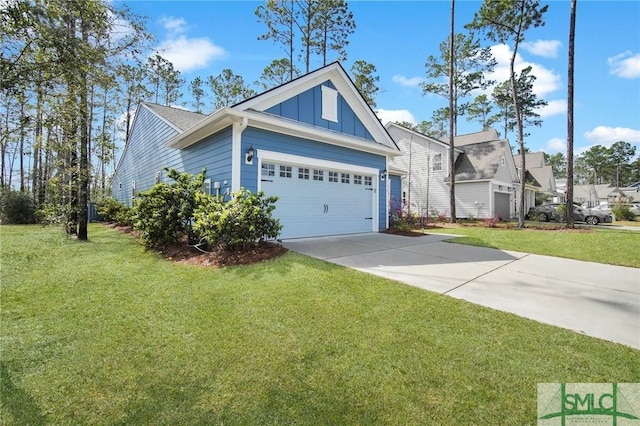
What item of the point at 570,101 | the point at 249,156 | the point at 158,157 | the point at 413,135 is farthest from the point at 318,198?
the point at 413,135

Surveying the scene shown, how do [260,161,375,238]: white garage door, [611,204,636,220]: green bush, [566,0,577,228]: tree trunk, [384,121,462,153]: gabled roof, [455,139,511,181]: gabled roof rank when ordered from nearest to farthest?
1. [260,161,375,238]: white garage door
2. [566,0,577,228]: tree trunk
3. [455,139,511,181]: gabled roof
4. [384,121,462,153]: gabled roof
5. [611,204,636,220]: green bush

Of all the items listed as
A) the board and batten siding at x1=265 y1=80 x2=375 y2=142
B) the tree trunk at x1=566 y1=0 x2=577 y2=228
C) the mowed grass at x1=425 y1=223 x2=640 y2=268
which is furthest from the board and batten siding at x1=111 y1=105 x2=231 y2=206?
the tree trunk at x1=566 y1=0 x2=577 y2=228

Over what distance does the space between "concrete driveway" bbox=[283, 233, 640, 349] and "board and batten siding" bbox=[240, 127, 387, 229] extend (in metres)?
2.06

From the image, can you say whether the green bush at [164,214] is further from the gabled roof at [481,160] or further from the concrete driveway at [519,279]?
the gabled roof at [481,160]

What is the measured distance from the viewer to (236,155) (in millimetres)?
6969

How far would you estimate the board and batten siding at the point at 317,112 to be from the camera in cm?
831

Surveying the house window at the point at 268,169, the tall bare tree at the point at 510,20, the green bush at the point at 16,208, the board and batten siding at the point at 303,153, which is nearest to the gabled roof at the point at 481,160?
the tall bare tree at the point at 510,20

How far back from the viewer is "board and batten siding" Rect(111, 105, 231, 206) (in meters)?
7.66

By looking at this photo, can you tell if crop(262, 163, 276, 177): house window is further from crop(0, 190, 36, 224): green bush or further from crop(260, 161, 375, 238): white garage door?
crop(0, 190, 36, 224): green bush

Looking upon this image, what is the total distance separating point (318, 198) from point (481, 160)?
1567 centimetres

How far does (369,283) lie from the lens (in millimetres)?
4281

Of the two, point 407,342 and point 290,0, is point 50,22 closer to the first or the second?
point 407,342

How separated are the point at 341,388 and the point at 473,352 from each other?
1.22 m

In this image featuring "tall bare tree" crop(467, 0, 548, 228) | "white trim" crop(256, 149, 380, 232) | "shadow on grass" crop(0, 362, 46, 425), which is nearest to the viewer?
"shadow on grass" crop(0, 362, 46, 425)
